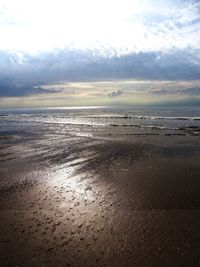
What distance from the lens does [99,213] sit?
9.44 m

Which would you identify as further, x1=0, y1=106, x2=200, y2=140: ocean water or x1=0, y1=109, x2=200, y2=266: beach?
x1=0, y1=106, x2=200, y2=140: ocean water

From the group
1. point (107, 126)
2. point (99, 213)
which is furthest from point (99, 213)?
point (107, 126)

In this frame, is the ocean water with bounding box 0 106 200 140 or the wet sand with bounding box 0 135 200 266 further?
the ocean water with bounding box 0 106 200 140

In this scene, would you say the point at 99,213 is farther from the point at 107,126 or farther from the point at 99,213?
the point at 107,126

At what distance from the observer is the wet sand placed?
23.4 ft

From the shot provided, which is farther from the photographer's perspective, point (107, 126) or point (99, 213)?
point (107, 126)

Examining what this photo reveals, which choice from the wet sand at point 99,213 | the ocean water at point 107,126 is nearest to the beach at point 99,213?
the wet sand at point 99,213

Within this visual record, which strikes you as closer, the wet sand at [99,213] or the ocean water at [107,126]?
the wet sand at [99,213]

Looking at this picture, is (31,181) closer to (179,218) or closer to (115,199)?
(115,199)

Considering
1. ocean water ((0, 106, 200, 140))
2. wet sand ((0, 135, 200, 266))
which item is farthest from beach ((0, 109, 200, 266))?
ocean water ((0, 106, 200, 140))

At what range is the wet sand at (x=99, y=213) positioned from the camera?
7.12 meters

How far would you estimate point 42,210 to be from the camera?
9.76 m

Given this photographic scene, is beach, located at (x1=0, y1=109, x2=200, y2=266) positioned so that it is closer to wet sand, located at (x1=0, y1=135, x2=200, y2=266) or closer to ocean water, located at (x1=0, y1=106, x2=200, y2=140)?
wet sand, located at (x1=0, y1=135, x2=200, y2=266)

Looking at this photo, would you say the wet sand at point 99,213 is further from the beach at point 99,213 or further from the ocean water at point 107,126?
the ocean water at point 107,126
